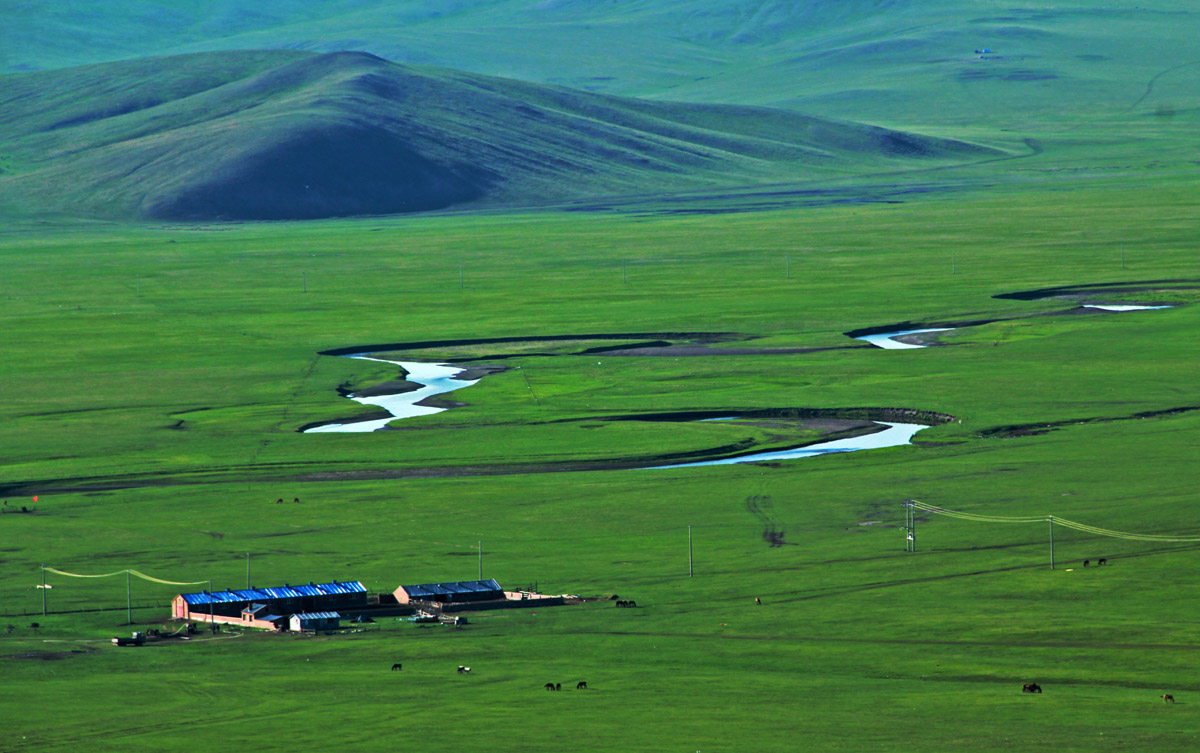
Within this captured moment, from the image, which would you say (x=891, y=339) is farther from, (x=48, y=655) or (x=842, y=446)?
(x=48, y=655)

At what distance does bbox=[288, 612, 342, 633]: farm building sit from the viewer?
4478 cm

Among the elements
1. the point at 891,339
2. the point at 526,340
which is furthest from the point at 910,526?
the point at 526,340

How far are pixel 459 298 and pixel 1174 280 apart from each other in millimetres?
49122

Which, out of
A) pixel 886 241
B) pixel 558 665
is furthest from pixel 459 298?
pixel 558 665

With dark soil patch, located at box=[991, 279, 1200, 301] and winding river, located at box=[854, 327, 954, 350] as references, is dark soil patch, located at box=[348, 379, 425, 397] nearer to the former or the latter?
winding river, located at box=[854, 327, 954, 350]

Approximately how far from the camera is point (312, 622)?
44875 mm

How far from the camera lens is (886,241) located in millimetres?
155750

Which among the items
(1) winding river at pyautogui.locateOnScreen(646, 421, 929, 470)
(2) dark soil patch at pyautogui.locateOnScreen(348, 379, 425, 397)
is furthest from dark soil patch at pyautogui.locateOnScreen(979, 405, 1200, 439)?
(2) dark soil patch at pyautogui.locateOnScreen(348, 379, 425, 397)

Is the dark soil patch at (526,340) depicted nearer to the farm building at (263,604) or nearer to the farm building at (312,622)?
the farm building at (263,604)

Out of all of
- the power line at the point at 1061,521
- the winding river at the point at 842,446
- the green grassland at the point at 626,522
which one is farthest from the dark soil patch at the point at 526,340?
the power line at the point at 1061,521

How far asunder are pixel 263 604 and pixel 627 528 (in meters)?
13.5

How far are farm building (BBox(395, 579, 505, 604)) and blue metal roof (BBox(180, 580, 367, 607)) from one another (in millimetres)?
1202

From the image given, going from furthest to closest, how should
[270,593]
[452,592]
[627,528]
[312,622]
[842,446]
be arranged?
[842,446]
[627,528]
[452,592]
[270,593]
[312,622]

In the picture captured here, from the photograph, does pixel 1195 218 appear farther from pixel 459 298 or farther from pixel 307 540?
pixel 307 540
